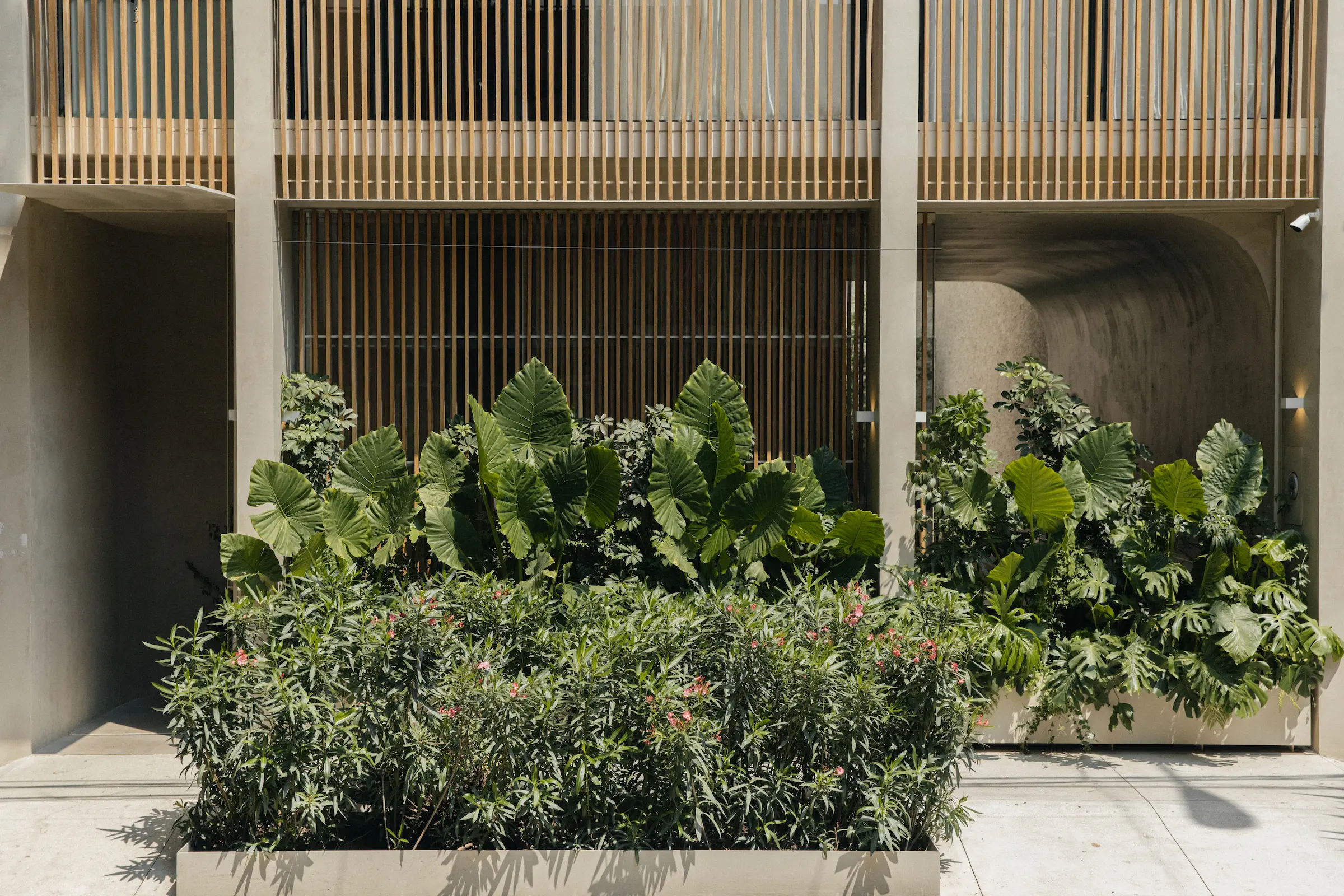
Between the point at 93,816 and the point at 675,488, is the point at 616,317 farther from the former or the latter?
the point at 93,816

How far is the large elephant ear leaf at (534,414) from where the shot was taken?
26.9 ft

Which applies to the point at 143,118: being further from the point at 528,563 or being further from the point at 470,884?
the point at 470,884

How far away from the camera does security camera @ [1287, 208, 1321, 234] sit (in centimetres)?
829

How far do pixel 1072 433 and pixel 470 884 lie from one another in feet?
17.6

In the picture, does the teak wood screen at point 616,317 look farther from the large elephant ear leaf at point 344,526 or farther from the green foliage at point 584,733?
the green foliage at point 584,733

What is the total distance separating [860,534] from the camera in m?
8.19

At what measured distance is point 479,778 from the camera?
5895 mm

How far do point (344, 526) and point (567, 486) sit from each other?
152cm

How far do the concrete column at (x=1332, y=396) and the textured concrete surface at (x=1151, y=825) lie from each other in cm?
60

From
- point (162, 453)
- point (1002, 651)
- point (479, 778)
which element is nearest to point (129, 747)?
point (162, 453)

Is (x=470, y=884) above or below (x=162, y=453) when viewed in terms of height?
below

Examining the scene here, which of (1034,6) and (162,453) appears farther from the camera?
(162,453)

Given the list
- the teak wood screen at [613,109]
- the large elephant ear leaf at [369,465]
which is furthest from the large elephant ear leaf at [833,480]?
the large elephant ear leaf at [369,465]

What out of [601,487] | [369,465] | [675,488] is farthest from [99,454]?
[675,488]
